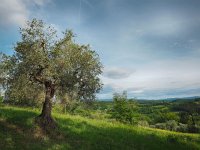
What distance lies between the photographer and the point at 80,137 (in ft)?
91.1

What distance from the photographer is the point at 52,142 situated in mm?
24734

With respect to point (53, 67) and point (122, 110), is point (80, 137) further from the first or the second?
point (122, 110)

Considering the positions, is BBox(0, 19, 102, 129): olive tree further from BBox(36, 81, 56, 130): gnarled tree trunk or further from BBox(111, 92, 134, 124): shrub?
BBox(111, 92, 134, 124): shrub

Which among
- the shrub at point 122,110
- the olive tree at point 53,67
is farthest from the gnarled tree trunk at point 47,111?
the shrub at point 122,110

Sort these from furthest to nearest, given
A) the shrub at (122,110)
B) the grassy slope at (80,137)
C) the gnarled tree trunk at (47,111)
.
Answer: the shrub at (122,110), the gnarled tree trunk at (47,111), the grassy slope at (80,137)

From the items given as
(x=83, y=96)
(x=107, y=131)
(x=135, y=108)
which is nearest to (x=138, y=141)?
(x=107, y=131)

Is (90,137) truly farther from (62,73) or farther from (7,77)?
(7,77)

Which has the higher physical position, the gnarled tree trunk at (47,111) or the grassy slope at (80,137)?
the gnarled tree trunk at (47,111)

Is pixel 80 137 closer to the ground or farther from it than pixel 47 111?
closer to the ground

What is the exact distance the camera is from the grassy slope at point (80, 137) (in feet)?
78.3

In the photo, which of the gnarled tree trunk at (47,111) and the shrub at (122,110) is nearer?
the gnarled tree trunk at (47,111)

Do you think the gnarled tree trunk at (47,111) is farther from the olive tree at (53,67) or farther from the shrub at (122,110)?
the shrub at (122,110)

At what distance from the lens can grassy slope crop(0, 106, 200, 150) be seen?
23.9m

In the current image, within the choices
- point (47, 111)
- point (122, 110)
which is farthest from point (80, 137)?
point (122, 110)
